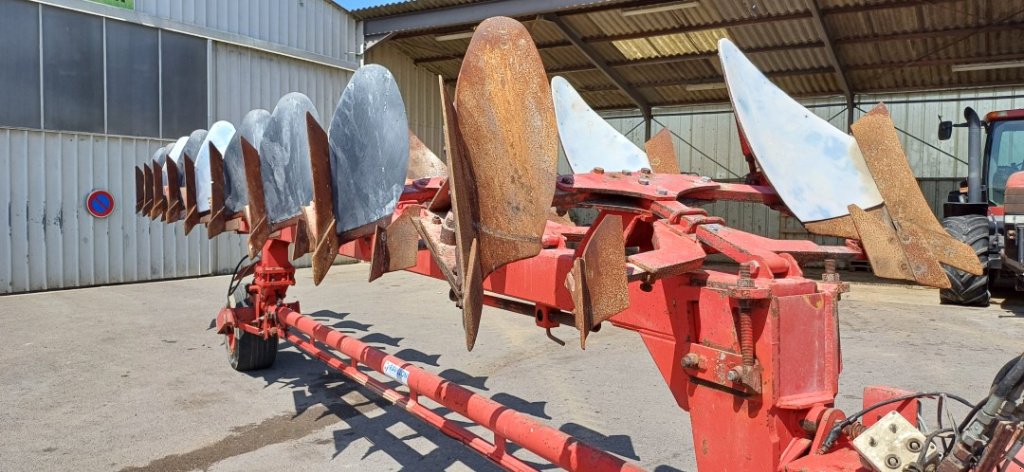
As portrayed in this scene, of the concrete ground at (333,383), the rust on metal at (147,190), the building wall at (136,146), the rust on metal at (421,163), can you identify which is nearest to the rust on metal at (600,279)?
the rust on metal at (421,163)

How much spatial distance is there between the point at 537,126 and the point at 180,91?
12880mm

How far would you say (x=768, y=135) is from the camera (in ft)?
7.39

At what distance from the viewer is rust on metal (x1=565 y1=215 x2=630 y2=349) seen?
5.42 ft

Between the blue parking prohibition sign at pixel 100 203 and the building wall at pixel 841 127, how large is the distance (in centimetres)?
1288

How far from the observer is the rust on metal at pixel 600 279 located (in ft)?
5.42

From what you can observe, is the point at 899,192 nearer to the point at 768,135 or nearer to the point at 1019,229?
the point at 768,135

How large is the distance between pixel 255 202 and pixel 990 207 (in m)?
11.0

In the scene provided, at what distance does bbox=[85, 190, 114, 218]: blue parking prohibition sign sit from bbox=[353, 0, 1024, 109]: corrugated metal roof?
6.68 metres

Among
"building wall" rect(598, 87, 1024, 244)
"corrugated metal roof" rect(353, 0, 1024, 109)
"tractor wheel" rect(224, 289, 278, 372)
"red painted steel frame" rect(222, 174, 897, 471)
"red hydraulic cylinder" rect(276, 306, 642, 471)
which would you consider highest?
"corrugated metal roof" rect(353, 0, 1024, 109)

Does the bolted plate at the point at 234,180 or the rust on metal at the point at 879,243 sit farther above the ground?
the bolted plate at the point at 234,180

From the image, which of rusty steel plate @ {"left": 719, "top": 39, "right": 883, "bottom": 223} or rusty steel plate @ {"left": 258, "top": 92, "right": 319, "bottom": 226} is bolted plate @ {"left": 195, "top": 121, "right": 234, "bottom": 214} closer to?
rusty steel plate @ {"left": 258, "top": 92, "right": 319, "bottom": 226}

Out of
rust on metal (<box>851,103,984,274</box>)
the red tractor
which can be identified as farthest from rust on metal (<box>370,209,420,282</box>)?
the red tractor

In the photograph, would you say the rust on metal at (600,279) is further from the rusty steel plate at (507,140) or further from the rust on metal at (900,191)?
the rust on metal at (900,191)

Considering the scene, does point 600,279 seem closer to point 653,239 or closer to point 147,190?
point 653,239
